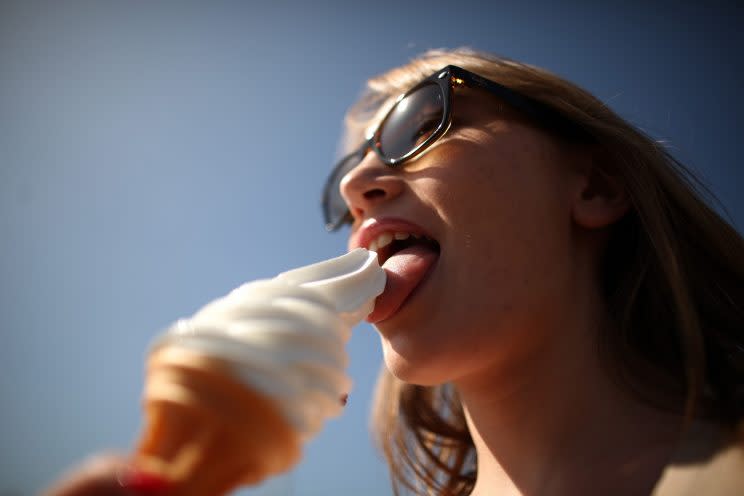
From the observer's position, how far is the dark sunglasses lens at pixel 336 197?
3.17 metres

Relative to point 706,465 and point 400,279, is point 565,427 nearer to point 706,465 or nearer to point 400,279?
point 706,465

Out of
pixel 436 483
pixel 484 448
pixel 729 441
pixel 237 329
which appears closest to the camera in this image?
pixel 237 329

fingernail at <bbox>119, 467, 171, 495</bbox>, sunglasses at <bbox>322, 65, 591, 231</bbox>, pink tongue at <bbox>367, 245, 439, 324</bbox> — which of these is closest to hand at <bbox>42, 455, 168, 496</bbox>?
fingernail at <bbox>119, 467, 171, 495</bbox>

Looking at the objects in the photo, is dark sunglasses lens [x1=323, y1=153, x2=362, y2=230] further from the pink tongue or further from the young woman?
the pink tongue

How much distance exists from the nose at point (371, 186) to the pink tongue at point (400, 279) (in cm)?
32

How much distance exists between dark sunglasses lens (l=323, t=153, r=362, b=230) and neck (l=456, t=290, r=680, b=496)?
1.41 meters

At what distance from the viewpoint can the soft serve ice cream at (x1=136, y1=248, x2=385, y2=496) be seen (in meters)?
0.99

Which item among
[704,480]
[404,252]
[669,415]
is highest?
[404,252]

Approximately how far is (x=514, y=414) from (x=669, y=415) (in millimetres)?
586

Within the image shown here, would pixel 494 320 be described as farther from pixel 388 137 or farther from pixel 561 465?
pixel 388 137

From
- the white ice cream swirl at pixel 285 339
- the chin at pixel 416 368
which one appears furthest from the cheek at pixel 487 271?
the white ice cream swirl at pixel 285 339

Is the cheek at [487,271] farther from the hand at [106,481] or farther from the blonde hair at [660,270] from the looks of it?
the hand at [106,481]

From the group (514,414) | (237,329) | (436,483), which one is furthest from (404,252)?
(436,483)

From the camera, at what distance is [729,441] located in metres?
1.58
